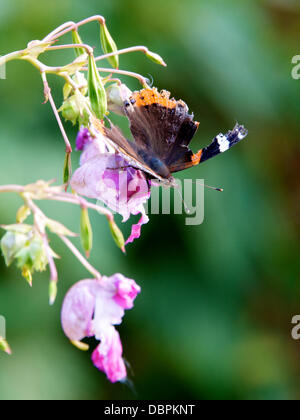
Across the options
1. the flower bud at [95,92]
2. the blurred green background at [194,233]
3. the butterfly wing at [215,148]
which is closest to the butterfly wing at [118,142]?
the flower bud at [95,92]

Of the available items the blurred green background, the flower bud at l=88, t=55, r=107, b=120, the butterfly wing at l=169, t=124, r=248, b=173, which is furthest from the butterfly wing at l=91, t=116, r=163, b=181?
the blurred green background

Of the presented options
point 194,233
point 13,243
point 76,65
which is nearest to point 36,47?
point 76,65

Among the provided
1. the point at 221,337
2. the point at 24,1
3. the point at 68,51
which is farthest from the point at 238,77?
the point at 221,337

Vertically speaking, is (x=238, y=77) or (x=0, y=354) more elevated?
(x=238, y=77)

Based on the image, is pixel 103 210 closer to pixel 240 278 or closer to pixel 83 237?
pixel 83 237

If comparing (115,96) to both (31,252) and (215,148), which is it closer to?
(215,148)

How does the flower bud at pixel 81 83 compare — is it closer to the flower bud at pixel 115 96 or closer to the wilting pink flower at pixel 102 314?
the flower bud at pixel 115 96

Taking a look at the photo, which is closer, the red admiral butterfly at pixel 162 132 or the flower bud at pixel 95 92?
the flower bud at pixel 95 92
